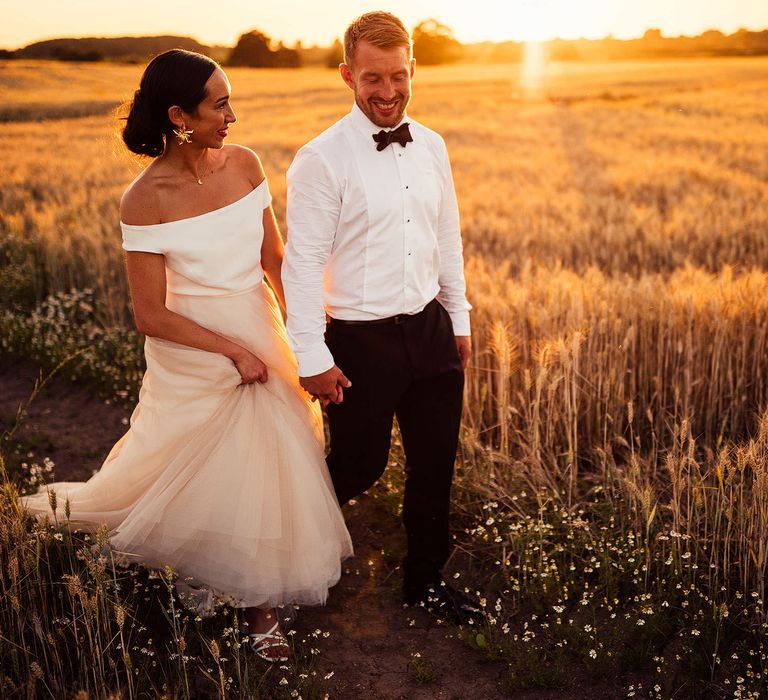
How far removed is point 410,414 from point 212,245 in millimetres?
1007

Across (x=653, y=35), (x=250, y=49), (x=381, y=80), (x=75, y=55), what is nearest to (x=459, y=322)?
(x=381, y=80)

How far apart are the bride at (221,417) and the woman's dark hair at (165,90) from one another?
0.07m

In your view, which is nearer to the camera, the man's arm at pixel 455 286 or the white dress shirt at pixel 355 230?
the white dress shirt at pixel 355 230

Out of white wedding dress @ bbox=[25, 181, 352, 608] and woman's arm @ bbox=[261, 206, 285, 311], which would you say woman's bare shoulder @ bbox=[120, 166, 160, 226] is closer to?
white wedding dress @ bbox=[25, 181, 352, 608]

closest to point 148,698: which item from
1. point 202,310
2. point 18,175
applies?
point 202,310

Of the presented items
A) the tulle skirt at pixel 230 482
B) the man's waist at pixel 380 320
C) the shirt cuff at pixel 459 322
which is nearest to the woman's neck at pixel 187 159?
the tulle skirt at pixel 230 482

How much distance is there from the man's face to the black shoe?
187 centimetres

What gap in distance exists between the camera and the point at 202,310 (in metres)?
2.94

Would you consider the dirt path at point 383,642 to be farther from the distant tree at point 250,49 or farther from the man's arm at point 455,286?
the distant tree at point 250,49

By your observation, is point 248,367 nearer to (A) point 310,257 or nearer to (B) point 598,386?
(A) point 310,257

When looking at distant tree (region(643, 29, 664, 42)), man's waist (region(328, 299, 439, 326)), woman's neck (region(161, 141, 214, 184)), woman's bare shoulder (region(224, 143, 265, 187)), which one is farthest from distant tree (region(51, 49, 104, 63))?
distant tree (region(643, 29, 664, 42))

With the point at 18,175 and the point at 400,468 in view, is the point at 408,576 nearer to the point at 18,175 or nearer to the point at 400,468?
the point at 400,468

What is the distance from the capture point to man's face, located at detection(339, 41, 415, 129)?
8.58ft

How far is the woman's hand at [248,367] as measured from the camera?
2.90 meters
